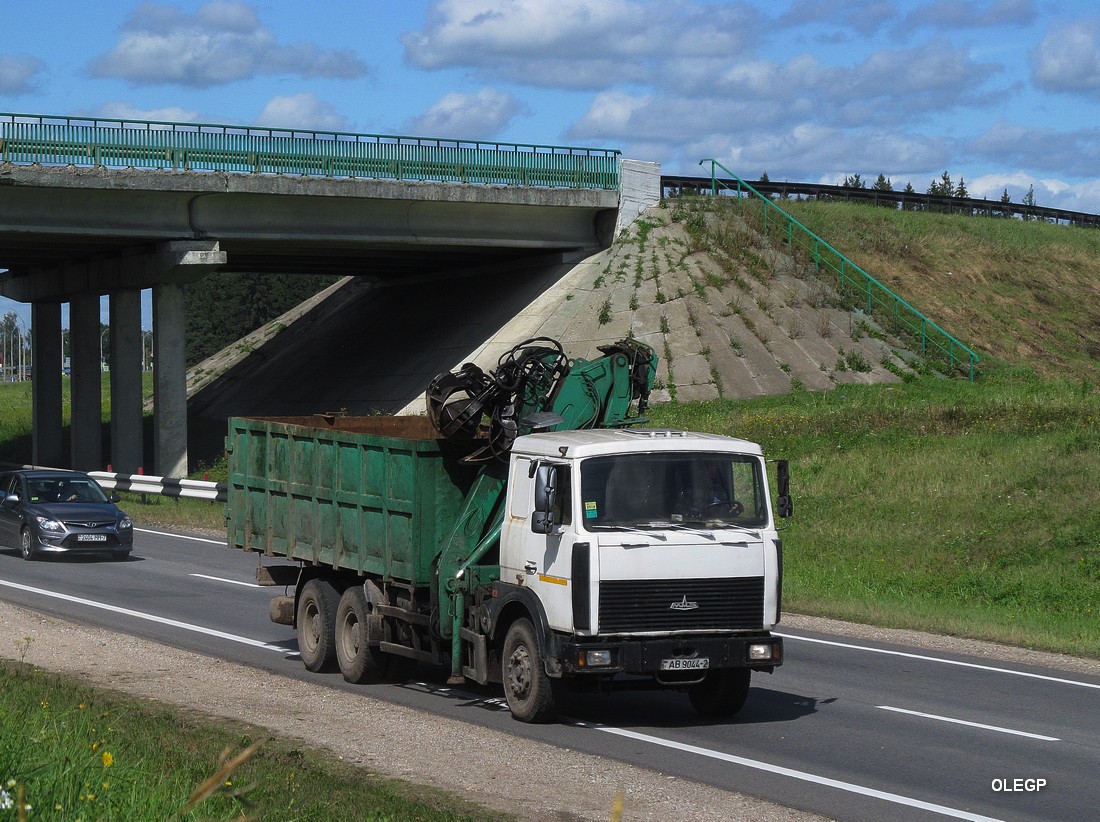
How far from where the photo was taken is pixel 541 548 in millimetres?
11461

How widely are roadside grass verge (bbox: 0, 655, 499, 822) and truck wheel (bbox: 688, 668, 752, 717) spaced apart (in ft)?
12.1

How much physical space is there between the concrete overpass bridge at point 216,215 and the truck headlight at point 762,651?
1085 inches

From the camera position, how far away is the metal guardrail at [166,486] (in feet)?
105

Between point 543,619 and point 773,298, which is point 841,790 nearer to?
point 543,619

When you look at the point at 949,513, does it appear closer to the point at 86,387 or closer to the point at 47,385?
the point at 86,387

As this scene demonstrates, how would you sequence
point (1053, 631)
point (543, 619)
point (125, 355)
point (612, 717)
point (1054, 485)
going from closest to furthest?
point (543, 619)
point (612, 717)
point (1053, 631)
point (1054, 485)
point (125, 355)

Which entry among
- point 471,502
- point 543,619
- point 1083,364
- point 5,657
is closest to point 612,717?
point 543,619

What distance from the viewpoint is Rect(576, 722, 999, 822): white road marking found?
888cm

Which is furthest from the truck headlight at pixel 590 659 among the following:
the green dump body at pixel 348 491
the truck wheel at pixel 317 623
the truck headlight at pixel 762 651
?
the truck wheel at pixel 317 623

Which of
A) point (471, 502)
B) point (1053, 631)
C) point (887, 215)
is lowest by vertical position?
point (1053, 631)

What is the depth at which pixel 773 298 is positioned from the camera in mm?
42781

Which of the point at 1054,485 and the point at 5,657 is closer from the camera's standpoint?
the point at 5,657

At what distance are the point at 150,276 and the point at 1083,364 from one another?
28.4m

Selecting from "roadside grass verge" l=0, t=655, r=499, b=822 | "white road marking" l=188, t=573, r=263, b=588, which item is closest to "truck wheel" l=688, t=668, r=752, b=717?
"roadside grass verge" l=0, t=655, r=499, b=822
